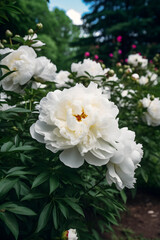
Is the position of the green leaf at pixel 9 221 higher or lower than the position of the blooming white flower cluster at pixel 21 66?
lower

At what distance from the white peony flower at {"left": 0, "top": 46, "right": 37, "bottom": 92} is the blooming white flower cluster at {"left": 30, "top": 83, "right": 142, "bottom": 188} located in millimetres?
309

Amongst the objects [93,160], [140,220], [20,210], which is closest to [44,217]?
[20,210]

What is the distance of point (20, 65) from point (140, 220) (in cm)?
288

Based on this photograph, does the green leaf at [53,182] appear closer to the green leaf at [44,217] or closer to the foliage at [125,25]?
the green leaf at [44,217]

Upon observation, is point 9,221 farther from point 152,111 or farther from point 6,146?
point 152,111

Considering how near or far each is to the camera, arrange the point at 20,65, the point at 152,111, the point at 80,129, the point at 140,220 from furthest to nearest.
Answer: the point at 140,220 → the point at 152,111 → the point at 20,65 → the point at 80,129

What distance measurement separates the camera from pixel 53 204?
96 cm

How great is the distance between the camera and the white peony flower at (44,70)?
46.1 inches

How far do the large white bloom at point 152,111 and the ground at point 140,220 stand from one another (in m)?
1.50

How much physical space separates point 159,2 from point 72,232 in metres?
12.1

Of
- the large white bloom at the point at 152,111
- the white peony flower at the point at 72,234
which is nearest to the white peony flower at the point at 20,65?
the white peony flower at the point at 72,234

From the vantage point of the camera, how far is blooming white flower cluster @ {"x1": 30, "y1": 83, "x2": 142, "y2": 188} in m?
0.81

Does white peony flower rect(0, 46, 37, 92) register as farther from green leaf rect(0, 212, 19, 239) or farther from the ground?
the ground

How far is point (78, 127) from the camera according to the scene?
81 cm
